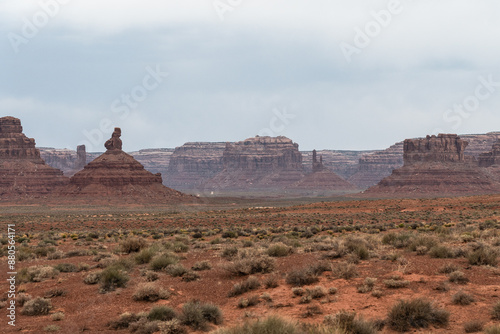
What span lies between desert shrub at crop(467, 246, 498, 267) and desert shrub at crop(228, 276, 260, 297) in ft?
21.2

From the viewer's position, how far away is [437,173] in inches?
6747

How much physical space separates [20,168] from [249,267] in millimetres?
138260

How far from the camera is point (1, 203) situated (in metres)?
122

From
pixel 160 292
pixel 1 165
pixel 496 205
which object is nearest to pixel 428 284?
pixel 160 292

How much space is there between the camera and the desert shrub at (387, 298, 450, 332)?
11.0 meters

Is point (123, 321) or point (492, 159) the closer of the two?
point (123, 321)

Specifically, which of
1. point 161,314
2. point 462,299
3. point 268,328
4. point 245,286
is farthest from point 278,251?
point 268,328

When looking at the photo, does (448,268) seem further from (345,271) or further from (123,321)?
(123,321)

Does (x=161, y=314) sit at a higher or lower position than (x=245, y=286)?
lower

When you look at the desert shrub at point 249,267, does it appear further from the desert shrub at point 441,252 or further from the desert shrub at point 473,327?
the desert shrub at point 473,327

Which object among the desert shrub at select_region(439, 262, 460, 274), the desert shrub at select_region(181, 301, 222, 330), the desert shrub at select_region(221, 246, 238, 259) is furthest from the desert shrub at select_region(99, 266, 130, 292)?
the desert shrub at select_region(439, 262, 460, 274)

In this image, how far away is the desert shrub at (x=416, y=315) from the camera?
1095cm

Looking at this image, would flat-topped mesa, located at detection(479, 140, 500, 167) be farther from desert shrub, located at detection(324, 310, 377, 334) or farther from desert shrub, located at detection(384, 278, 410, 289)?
desert shrub, located at detection(324, 310, 377, 334)

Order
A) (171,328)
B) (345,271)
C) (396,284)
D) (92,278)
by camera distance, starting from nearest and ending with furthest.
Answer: (171,328)
(396,284)
(345,271)
(92,278)
